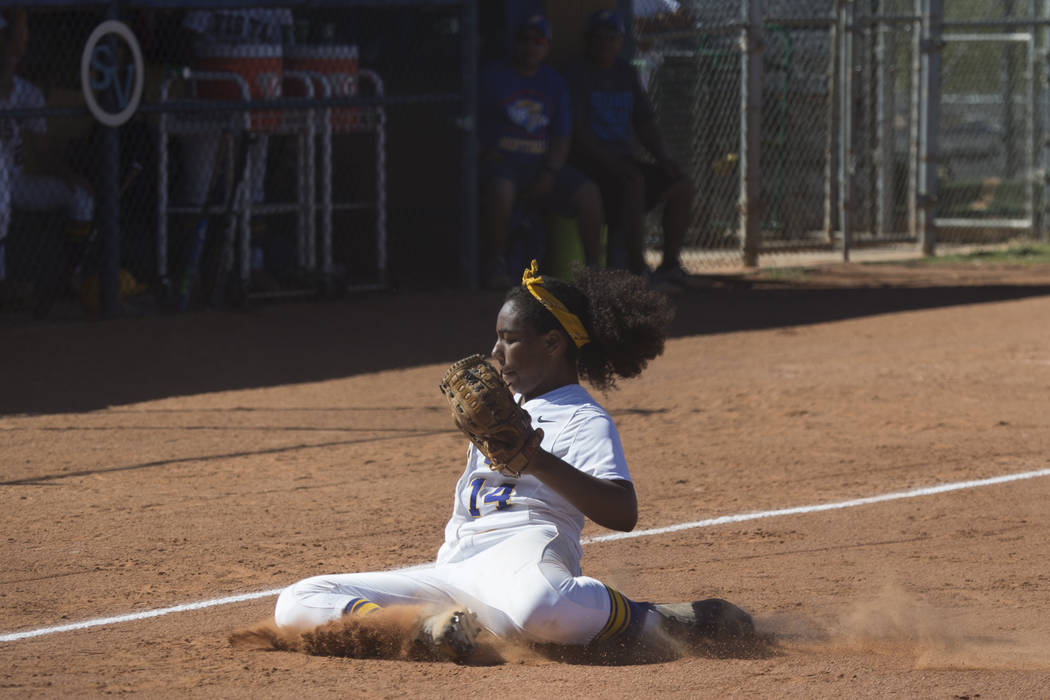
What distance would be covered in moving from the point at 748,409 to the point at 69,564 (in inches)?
167

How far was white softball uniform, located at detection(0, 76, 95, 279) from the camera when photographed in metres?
9.98

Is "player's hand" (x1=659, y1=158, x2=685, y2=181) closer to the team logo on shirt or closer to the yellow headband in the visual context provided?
the team logo on shirt

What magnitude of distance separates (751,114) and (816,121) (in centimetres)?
341

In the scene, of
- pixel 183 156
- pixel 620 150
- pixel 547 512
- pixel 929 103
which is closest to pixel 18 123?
pixel 183 156

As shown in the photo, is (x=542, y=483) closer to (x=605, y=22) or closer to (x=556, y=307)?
(x=556, y=307)

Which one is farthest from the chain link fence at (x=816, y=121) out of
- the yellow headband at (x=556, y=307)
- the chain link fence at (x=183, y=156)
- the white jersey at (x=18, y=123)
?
the yellow headband at (x=556, y=307)

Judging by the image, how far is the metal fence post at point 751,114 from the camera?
1402 centimetres

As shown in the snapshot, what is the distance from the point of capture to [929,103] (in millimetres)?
15172

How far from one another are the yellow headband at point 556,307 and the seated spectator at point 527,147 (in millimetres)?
8151

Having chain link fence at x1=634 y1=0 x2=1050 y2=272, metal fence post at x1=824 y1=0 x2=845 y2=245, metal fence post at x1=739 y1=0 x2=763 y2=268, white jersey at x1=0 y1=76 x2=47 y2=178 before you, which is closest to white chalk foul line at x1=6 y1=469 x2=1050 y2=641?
white jersey at x1=0 y1=76 x2=47 y2=178

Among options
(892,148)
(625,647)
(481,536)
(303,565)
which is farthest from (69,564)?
(892,148)

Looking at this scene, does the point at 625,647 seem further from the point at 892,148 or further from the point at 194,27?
the point at 892,148

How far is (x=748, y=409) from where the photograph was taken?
827 centimetres

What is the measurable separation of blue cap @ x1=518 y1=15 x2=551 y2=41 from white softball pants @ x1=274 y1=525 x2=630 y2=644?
27.9 feet
